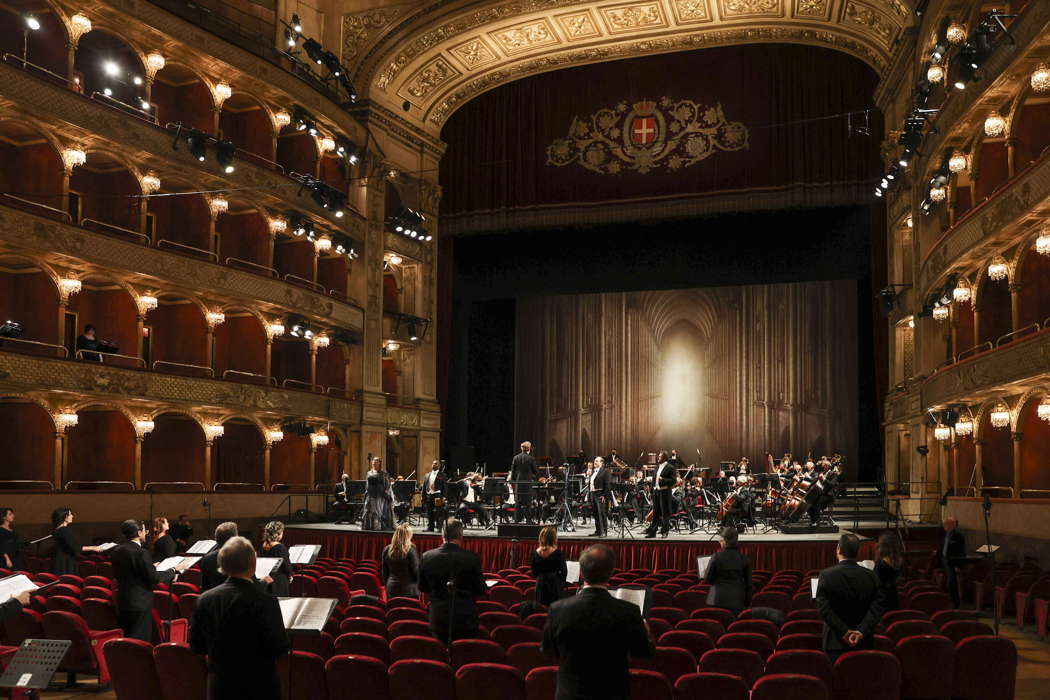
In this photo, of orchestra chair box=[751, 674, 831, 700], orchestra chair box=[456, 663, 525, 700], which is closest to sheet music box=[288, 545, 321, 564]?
orchestra chair box=[456, 663, 525, 700]

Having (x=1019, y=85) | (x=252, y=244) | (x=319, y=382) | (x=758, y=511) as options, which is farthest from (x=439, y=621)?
(x=319, y=382)

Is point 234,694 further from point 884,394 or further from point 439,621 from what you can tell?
point 884,394

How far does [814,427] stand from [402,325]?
12968mm

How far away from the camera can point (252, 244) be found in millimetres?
28500

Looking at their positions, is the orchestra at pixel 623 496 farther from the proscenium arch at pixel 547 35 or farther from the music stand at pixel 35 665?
the proscenium arch at pixel 547 35

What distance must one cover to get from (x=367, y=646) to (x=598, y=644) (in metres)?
2.67

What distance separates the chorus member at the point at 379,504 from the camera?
66.9ft

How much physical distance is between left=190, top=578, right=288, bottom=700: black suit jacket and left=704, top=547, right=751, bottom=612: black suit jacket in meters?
5.47

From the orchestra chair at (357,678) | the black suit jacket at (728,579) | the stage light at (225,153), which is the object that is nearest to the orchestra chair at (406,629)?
the orchestra chair at (357,678)

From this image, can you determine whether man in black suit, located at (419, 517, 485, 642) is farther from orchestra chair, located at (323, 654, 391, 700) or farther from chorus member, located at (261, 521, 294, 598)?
chorus member, located at (261, 521, 294, 598)

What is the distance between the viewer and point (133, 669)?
6.51 metres

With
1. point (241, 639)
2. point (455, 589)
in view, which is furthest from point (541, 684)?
point (455, 589)

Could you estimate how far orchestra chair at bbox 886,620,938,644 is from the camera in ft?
24.9

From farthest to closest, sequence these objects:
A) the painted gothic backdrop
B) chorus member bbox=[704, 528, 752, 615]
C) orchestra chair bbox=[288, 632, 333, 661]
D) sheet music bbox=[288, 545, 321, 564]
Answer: the painted gothic backdrop
sheet music bbox=[288, 545, 321, 564]
chorus member bbox=[704, 528, 752, 615]
orchestra chair bbox=[288, 632, 333, 661]
